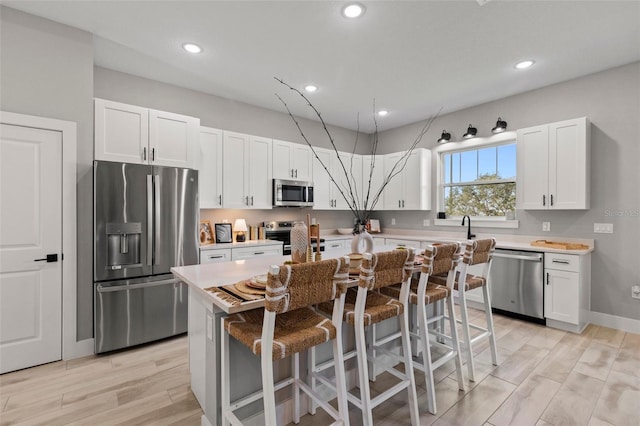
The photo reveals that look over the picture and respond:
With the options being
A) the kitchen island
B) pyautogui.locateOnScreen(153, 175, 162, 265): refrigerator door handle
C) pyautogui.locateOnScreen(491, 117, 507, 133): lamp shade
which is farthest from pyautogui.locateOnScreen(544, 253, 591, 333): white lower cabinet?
pyautogui.locateOnScreen(153, 175, 162, 265): refrigerator door handle

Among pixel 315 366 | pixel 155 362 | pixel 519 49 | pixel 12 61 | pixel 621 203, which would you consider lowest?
pixel 155 362

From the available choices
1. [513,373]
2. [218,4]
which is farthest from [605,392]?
[218,4]

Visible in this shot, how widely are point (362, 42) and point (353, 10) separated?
0.48m

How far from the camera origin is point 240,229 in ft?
14.2

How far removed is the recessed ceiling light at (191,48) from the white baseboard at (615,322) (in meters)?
5.28

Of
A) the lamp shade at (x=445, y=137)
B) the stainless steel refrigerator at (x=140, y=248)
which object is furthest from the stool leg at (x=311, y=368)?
the lamp shade at (x=445, y=137)

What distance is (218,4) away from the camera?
238 cm

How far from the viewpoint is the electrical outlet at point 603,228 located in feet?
11.3

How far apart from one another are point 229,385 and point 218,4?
2.70 m

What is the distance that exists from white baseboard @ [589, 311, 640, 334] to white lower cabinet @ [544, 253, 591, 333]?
5.1 inches

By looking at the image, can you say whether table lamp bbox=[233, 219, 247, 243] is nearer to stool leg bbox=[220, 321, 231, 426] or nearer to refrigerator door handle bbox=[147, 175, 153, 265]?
refrigerator door handle bbox=[147, 175, 153, 265]

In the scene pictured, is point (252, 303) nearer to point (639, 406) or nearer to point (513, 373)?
point (513, 373)

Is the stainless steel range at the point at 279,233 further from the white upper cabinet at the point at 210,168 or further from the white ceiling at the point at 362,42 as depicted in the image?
the white ceiling at the point at 362,42

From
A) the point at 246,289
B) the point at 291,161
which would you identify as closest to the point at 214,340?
the point at 246,289
